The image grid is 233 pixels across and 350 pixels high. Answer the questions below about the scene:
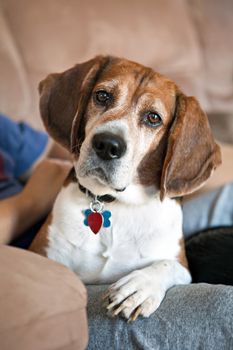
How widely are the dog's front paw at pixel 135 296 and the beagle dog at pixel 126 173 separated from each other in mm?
41

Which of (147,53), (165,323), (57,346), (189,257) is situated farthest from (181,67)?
(57,346)

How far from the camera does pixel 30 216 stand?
1726 millimetres

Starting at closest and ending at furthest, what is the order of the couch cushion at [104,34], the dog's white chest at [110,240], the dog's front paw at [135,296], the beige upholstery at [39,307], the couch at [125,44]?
the beige upholstery at [39,307] < the dog's front paw at [135,296] < the dog's white chest at [110,240] < the couch at [125,44] < the couch cushion at [104,34]

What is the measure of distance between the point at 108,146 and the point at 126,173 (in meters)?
0.10

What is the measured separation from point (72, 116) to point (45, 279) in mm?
632

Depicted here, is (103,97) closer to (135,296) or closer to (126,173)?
(126,173)

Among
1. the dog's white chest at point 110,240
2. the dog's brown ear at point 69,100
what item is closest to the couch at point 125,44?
the dog's white chest at point 110,240

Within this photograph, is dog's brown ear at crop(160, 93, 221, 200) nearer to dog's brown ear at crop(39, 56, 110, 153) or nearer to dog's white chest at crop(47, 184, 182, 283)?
dog's white chest at crop(47, 184, 182, 283)

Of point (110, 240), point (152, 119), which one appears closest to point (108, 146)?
point (152, 119)

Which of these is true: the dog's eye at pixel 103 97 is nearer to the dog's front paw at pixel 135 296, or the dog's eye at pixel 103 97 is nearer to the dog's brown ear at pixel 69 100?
the dog's brown ear at pixel 69 100

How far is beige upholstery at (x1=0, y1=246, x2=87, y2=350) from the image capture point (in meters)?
0.92

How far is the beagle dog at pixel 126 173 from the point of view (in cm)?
145

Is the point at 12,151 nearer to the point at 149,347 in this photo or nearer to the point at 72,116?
the point at 72,116

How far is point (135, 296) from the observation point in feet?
4.14
